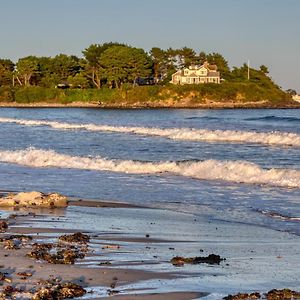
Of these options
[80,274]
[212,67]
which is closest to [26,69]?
[212,67]

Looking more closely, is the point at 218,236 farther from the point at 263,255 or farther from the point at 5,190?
the point at 5,190

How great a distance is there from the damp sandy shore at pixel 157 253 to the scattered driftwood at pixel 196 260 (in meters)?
0.10

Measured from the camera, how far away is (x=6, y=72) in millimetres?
146875

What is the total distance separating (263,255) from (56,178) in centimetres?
1065

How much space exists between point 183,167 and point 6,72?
130620mm

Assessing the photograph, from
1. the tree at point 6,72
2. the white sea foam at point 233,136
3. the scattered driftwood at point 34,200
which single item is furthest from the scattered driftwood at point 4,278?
the tree at point 6,72

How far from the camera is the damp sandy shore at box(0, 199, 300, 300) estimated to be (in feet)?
23.6

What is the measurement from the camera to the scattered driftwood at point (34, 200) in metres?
13.1

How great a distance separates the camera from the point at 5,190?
1622cm

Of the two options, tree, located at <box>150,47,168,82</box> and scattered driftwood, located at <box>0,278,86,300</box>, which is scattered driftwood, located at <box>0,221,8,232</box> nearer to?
scattered driftwood, located at <box>0,278,86,300</box>

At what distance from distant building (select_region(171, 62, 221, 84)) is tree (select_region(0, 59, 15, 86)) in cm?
3505

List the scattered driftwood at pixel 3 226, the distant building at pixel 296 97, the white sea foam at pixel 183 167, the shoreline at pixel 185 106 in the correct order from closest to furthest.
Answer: the scattered driftwood at pixel 3 226 → the white sea foam at pixel 183 167 → the shoreline at pixel 185 106 → the distant building at pixel 296 97

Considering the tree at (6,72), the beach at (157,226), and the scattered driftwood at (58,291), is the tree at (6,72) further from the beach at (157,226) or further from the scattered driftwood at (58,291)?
the scattered driftwood at (58,291)

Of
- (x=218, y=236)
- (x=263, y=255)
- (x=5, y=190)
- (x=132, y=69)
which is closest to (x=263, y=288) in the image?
(x=263, y=255)
